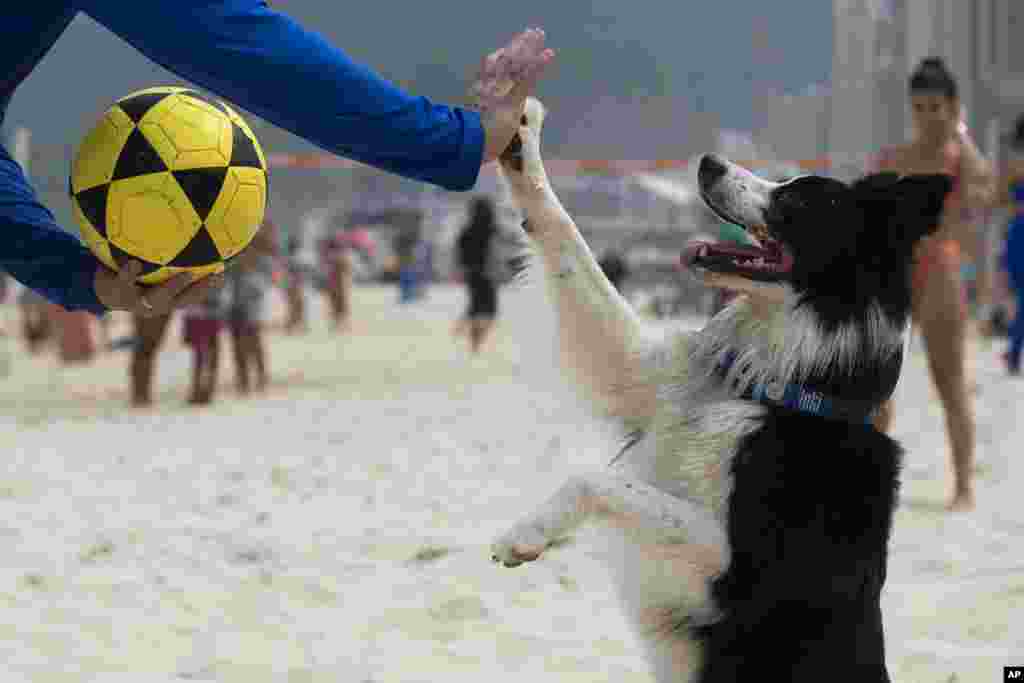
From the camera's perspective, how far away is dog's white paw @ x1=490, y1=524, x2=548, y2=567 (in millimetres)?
2705

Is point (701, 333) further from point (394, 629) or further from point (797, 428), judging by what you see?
point (394, 629)

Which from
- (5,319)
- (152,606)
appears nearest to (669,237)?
(5,319)

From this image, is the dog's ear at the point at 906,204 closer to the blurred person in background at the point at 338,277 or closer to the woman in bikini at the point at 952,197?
the woman in bikini at the point at 952,197

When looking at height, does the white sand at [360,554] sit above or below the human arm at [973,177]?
below

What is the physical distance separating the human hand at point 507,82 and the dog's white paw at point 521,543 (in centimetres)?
76

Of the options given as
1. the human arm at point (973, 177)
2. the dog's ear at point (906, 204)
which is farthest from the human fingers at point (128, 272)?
the human arm at point (973, 177)

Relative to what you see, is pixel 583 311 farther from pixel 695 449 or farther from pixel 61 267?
pixel 61 267

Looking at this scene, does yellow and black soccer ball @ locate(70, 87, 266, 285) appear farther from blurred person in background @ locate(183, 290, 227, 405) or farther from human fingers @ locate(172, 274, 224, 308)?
blurred person in background @ locate(183, 290, 227, 405)

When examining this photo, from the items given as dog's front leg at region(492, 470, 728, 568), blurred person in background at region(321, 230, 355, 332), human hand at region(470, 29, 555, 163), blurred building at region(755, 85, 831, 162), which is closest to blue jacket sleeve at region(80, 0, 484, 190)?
human hand at region(470, 29, 555, 163)

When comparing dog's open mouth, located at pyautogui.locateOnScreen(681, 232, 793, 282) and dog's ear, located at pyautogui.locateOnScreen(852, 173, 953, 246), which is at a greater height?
dog's ear, located at pyautogui.locateOnScreen(852, 173, 953, 246)

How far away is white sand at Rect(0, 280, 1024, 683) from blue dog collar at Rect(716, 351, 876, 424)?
0.51 metres

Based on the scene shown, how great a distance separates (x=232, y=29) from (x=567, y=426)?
1481 millimetres

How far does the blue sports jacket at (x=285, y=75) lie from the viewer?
2260 millimetres

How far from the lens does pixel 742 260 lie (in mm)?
2850
